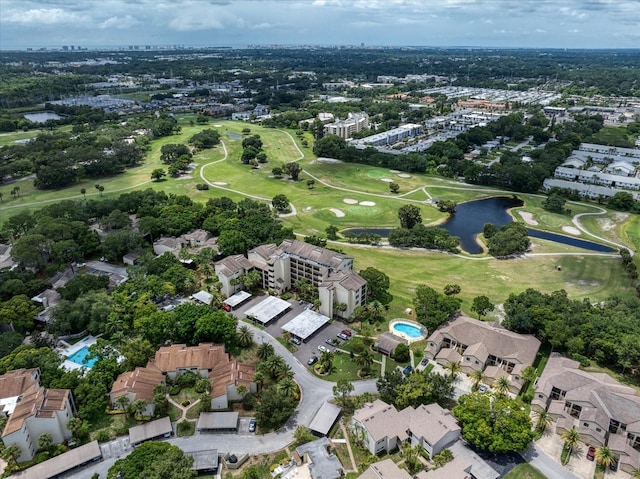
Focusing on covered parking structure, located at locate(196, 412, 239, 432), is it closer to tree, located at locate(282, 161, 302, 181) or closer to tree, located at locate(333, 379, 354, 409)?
tree, located at locate(333, 379, 354, 409)

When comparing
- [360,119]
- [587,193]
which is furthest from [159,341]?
[360,119]

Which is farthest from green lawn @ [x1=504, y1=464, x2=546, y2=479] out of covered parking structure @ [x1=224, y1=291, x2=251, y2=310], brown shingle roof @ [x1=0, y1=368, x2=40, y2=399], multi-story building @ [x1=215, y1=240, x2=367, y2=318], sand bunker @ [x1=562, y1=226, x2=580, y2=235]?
sand bunker @ [x1=562, y1=226, x2=580, y2=235]

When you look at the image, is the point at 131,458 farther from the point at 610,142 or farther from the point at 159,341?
the point at 610,142

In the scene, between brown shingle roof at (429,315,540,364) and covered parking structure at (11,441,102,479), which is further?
brown shingle roof at (429,315,540,364)

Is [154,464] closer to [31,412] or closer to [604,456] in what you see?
[31,412]

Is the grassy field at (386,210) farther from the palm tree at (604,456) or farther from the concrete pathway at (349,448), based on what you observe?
the palm tree at (604,456)

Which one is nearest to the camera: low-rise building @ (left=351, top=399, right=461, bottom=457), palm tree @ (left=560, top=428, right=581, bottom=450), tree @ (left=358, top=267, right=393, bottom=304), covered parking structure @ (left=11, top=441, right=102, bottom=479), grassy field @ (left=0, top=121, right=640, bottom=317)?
covered parking structure @ (left=11, top=441, right=102, bottom=479)

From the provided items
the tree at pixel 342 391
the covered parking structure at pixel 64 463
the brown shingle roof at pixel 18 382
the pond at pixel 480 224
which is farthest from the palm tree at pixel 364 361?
the pond at pixel 480 224
